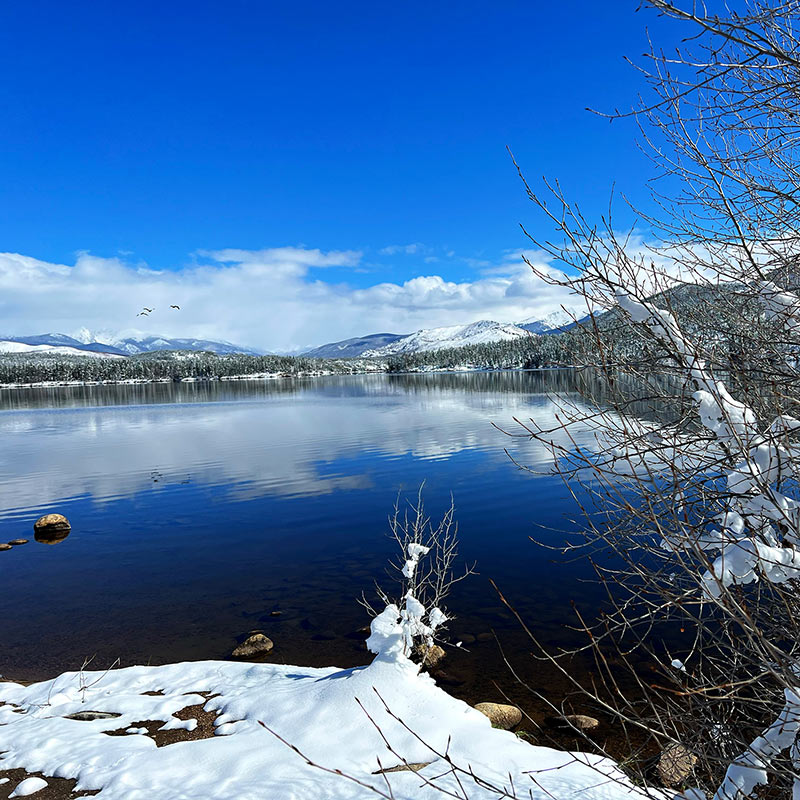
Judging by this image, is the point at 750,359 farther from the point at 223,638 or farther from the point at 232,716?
the point at 223,638

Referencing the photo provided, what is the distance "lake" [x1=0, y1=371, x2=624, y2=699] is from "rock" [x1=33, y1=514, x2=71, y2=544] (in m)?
0.50

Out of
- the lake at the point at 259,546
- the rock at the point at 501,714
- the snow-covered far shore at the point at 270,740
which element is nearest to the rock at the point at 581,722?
the rock at the point at 501,714

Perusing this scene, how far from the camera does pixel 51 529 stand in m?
21.0

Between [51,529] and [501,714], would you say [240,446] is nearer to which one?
[51,529]

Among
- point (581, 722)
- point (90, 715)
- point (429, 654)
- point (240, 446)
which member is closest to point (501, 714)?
point (581, 722)

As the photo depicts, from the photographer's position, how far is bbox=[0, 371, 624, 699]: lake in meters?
12.5

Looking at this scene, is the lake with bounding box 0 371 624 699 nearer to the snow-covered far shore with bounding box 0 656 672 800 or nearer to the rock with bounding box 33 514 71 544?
the rock with bounding box 33 514 71 544

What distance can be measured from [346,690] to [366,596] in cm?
590

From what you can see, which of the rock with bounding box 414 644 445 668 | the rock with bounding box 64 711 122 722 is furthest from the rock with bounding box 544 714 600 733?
the rock with bounding box 64 711 122 722

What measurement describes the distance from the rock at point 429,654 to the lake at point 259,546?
0.96 feet

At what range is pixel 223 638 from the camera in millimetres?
12648

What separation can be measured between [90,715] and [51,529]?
575 inches

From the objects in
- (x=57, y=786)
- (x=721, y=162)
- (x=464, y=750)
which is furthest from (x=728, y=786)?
(x=57, y=786)

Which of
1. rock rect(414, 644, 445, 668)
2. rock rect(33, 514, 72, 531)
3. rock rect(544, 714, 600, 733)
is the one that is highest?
rock rect(33, 514, 72, 531)
